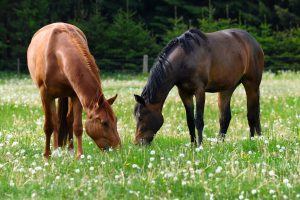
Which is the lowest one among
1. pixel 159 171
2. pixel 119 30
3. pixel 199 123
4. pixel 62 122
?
pixel 119 30

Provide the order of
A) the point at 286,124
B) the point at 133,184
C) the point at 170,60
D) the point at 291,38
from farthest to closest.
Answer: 1. the point at 291,38
2. the point at 286,124
3. the point at 170,60
4. the point at 133,184

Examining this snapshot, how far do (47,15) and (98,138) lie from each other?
3979 cm

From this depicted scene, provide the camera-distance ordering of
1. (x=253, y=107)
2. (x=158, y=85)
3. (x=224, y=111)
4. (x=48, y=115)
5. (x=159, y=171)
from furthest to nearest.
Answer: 1. (x=253, y=107)
2. (x=224, y=111)
3. (x=158, y=85)
4. (x=48, y=115)
5. (x=159, y=171)

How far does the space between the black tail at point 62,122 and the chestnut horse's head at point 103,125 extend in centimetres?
182

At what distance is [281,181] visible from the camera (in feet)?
21.0

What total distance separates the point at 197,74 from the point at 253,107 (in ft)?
7.52

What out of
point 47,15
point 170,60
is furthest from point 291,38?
point 170,60

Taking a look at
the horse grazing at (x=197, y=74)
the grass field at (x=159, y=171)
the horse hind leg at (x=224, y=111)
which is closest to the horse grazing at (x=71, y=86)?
the grass field at (x=159, y=171)

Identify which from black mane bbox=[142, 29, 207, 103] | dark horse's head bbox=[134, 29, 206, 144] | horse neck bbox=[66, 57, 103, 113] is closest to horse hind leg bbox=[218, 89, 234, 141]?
black mane bbox=[142, 29, 207, 103]

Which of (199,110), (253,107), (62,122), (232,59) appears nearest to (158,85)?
(199,110)

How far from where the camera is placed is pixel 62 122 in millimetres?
9922

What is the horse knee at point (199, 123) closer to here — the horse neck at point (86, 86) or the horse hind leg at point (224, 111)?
the horse hind leg at point (224, 111)

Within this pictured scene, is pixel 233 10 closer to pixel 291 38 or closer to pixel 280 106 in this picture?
pixel 291 38

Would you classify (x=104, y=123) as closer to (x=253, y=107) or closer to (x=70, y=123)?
(x=70, y=123)
